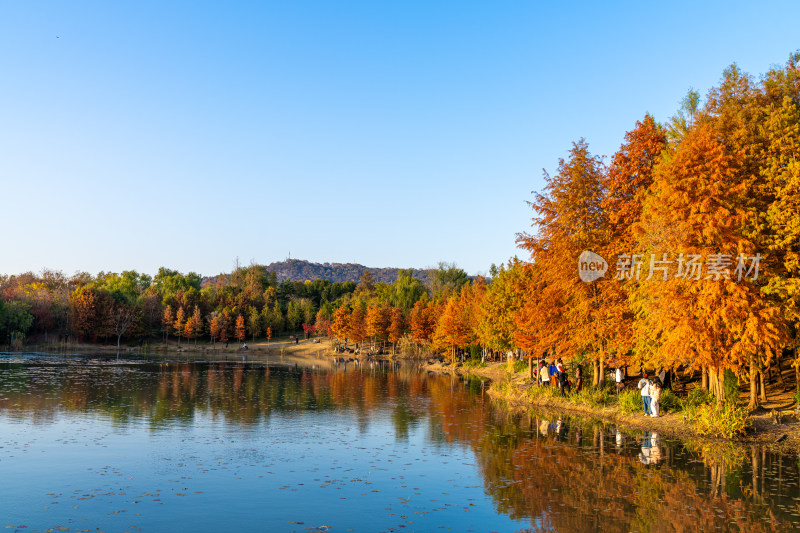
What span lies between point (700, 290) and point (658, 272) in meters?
2.09

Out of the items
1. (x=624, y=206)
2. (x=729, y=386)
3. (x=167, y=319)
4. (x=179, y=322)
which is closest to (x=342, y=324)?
(x=179, y=322)

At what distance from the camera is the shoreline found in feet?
74.3

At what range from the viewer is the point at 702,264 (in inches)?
958

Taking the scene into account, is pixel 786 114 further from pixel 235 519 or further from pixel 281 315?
pixel 281 315

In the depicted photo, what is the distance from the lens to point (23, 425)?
2375 centimetres

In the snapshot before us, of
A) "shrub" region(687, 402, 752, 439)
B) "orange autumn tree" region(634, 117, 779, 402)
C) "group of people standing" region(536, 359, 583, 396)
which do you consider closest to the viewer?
"shrub" region(687, 402, 752, 439)

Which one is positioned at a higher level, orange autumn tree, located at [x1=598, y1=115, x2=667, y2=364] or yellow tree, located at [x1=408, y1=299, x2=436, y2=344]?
orange autumn tree, located at [x1=598, y1=115, x2=667, y2=364]

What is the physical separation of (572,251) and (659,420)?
10193 millimetres

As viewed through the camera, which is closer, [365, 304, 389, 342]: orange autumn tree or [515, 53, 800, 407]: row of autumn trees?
[515, 53, 800, 407]: row of autumn trees

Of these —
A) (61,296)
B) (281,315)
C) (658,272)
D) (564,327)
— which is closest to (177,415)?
(564,327)

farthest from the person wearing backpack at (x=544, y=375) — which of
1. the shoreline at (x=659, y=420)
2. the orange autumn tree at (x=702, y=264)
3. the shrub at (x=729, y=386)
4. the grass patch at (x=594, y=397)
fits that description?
the shrub at (x=729, y=386)

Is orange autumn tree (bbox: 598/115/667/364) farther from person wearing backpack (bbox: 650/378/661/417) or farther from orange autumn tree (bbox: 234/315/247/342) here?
orange autumn tree (bbox: 234/315/247/342)

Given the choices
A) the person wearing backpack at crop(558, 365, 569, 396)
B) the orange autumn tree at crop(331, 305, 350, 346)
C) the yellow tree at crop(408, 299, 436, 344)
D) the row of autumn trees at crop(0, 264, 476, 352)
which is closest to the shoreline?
the person wearing backpack at crop(558, 365, 569, 396)

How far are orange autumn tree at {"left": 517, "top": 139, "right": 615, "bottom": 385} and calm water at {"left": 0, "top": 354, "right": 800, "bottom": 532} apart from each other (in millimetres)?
5947
